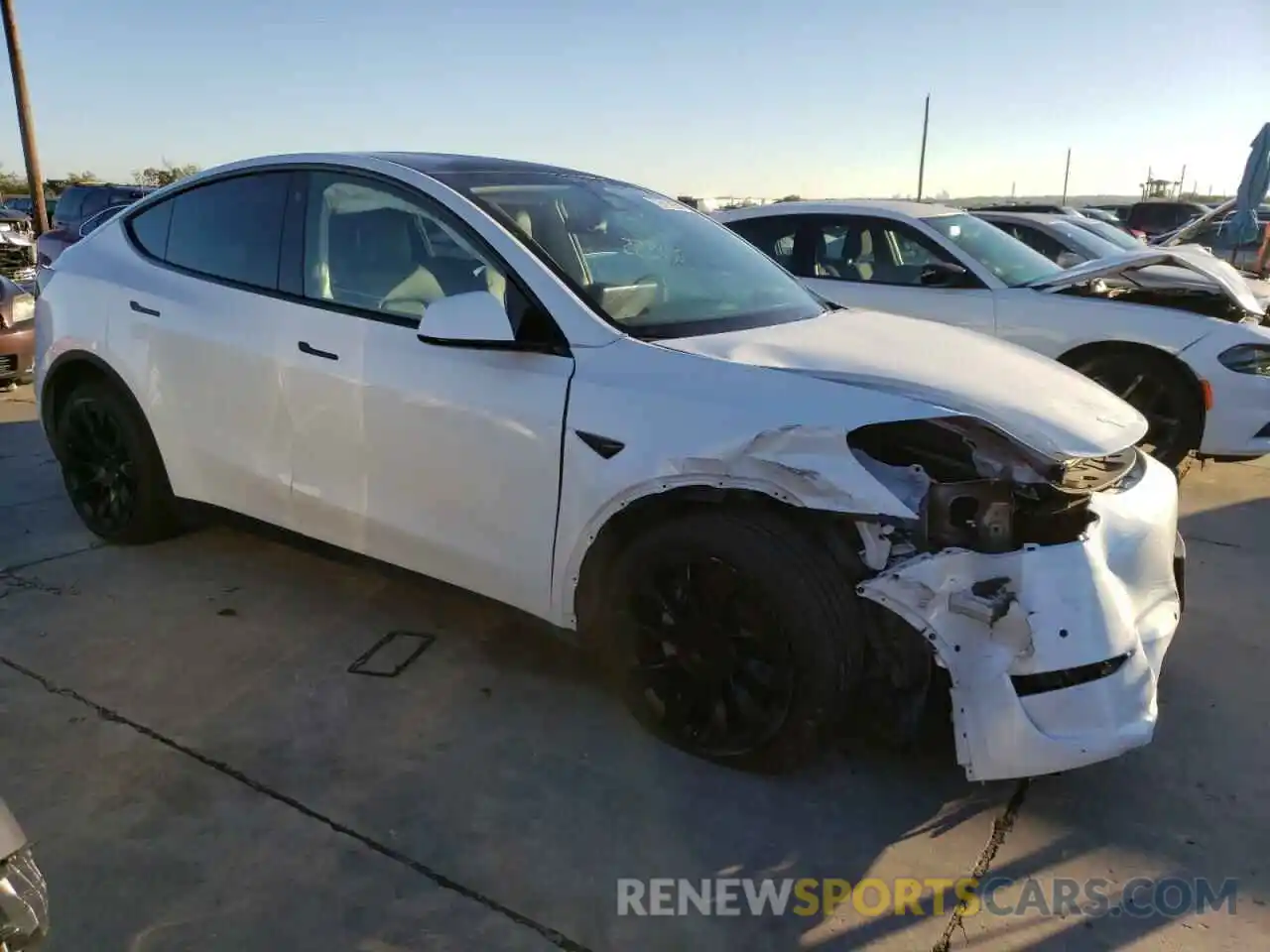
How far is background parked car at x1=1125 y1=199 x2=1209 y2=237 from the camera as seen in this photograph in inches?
770

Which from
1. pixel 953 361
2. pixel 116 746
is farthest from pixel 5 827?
pixel 953 361

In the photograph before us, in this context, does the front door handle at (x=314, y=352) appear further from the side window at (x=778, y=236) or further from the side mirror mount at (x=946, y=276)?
the side mirror mount at (x=946, y=276)

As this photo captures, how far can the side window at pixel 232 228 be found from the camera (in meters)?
3.58

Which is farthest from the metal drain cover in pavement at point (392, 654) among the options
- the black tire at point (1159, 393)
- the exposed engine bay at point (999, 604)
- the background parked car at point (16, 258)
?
the background parked car at point (16, 258)

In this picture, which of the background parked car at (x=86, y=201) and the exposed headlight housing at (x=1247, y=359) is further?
the background parked car at (x=86, y=201)

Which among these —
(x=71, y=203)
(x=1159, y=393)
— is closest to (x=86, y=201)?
(x=71, y=203)

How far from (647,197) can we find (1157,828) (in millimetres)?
2753

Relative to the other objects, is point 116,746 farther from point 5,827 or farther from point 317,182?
point 317,182

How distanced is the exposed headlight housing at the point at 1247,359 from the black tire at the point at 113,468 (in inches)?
213

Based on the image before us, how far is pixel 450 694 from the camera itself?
318 cm

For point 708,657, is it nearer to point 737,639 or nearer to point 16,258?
point 737,639

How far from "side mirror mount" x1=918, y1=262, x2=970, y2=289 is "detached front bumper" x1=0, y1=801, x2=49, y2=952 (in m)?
5.68

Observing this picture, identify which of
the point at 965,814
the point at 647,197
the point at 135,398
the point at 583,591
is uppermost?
the point at 647,197

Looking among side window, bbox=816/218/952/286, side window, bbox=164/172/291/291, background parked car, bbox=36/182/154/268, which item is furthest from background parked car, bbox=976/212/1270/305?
background parked car, bbox=36/182/154/268
